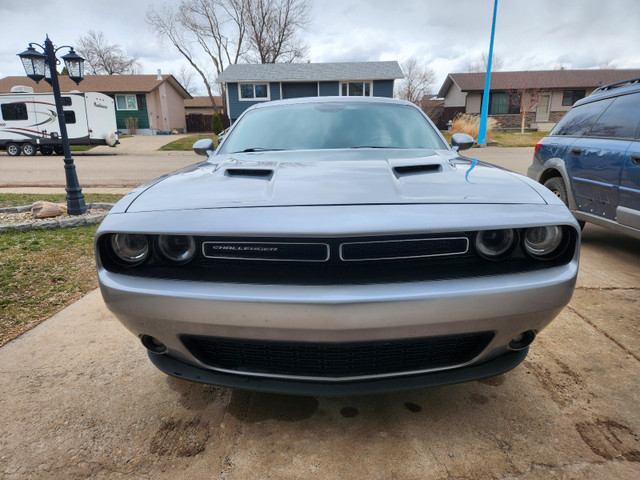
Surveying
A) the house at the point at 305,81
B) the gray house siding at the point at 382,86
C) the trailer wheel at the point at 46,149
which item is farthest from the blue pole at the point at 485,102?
the trailer wheel at the point at 46,149

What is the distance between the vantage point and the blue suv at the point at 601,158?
348 centimetres

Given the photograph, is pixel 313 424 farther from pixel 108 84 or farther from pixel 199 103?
pixel 199 103

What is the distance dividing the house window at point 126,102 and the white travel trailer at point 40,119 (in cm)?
1463

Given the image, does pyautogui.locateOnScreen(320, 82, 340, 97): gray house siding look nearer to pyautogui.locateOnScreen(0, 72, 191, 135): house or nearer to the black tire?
pyautogui.locateOnScreen(0, 72, 191, 135): house

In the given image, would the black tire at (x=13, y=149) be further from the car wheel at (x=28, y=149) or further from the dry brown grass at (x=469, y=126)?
the dry brown grass at (x=469, y=126)

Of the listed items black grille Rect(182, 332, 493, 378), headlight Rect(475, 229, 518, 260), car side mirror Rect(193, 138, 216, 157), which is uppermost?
car side mirror Rect(193, 138, 216, 157)

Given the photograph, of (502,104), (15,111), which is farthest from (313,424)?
(502,104)

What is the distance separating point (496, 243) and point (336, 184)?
690 mm

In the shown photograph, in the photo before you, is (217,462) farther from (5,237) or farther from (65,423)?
(5,237)

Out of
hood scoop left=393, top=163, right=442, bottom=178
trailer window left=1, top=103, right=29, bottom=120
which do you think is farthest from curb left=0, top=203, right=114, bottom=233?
trailer window left=1, top=103, right=29, bottom=120

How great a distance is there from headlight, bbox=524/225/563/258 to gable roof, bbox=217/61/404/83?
2866cm

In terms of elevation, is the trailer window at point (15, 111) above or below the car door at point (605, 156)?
above

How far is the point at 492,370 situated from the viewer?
164 cm

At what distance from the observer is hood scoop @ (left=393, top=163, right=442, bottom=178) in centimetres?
194
